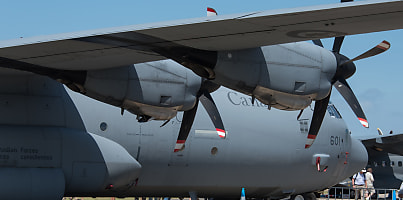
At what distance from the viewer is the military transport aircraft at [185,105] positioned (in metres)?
8.62

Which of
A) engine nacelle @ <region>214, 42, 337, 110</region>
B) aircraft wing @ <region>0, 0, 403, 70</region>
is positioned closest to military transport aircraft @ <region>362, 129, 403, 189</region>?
engine nacelle @ <region>214, 42, 337, 110</region>

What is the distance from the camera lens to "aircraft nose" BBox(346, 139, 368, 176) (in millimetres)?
18312

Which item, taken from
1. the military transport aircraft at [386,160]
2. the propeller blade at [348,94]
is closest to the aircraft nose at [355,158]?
the propeller blade at [348,94]

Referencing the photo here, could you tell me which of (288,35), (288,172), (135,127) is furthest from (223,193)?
(288,35)

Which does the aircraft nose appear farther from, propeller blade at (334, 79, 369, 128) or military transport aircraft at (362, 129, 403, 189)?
military transport aircraft at (362, 129, 403, 189)

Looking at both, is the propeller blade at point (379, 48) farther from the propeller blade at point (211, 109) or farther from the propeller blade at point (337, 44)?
the propeller blade at point (211, 109)

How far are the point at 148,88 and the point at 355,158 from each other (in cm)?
909

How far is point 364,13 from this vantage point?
7.44 metres

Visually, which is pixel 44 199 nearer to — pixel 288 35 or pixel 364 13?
pixel 288 35

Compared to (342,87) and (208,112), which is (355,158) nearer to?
(342,87)

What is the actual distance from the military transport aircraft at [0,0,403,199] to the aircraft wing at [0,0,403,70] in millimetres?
24

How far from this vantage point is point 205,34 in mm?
8633

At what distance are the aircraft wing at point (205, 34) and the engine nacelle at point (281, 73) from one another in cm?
48

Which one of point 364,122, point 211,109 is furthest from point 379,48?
point 211,109
